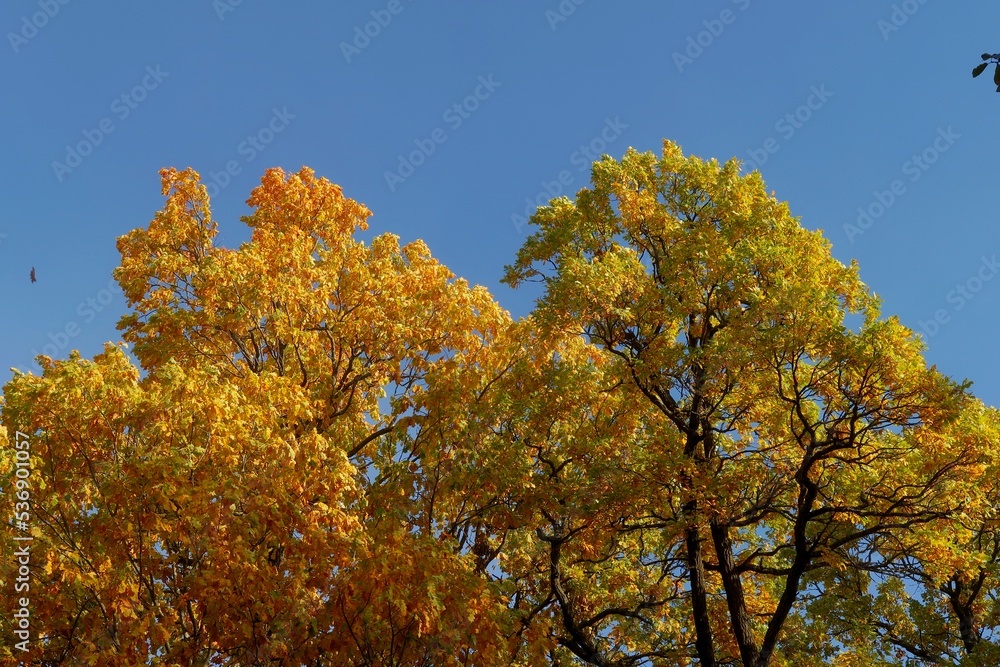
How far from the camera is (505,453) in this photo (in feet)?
39.7

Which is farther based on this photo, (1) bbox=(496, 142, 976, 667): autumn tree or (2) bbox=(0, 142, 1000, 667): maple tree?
(1) bbox=(496, 142, 976, 667): autumn tree

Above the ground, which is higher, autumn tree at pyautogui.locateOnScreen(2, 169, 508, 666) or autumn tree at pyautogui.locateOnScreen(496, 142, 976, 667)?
autumn tree at pyautogui.locateOnScreen(496, 142, 976, 667)

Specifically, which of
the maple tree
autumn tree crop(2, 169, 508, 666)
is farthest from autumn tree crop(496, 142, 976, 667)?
autumn tree crop(2, 169, 508, 666)

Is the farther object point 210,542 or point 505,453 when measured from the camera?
point 505,453

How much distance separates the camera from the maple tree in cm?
938

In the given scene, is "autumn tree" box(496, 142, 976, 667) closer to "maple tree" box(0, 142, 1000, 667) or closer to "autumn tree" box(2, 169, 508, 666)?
"maple tree" box(0, 142, 1000, 667)

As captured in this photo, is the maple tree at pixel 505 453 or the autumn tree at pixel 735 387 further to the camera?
the autumn tree at pixel 735 387

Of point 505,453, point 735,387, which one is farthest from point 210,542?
point 735,387

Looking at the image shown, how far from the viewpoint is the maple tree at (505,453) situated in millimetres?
9375

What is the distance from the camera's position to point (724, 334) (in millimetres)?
11570

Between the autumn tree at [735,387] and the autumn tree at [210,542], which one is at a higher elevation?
the autumn tree at [735,387]

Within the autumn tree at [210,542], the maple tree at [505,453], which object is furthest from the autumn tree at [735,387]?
the autumn tree at [210,542]

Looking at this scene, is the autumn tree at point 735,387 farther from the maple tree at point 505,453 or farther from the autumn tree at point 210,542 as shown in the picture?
the autumn tree at point 210,542

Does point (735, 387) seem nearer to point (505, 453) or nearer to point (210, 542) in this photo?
point (505, 453)
